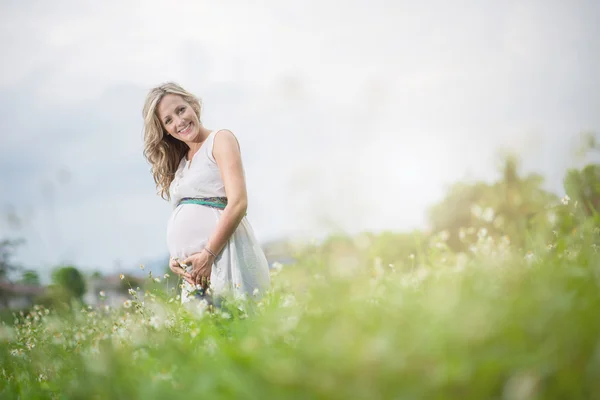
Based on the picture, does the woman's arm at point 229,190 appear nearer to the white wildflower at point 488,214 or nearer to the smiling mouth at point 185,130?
the smiling mouth at point 185,130

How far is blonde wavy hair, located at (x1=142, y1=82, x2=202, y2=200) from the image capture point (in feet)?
14.4

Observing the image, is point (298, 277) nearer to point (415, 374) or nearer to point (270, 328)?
point (270, 328)

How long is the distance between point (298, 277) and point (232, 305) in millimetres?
1242

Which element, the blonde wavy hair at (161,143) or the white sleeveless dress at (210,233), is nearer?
the white sleeveless dress at (210,233)

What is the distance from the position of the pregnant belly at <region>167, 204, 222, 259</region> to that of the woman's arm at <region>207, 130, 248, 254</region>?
199 millimetres

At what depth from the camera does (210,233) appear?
163 inches

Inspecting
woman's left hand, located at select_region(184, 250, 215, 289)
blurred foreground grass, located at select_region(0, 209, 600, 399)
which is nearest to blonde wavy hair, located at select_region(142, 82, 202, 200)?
woman's left hand, located at select_region(184, 250, 215, 289)

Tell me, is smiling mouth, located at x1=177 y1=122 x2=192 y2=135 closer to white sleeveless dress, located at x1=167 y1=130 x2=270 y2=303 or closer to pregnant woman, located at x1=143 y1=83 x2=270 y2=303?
pregnant woman, located at x1=143 y1=83 x2=270 y2=303

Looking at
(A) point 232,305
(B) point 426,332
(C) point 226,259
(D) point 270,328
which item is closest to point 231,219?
(C) point 226,259

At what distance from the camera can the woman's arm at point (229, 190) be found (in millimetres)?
3875

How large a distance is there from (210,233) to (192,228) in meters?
0.15

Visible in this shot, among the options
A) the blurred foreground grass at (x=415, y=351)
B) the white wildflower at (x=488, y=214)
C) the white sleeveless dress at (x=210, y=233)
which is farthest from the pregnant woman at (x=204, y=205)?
the blurred foreground grass at (x=415, y=351)

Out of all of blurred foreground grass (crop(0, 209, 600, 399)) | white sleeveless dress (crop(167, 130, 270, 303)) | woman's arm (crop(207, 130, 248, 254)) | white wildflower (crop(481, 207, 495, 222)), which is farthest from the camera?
white sleeveless dress (crop(167, 130, 270, 303))

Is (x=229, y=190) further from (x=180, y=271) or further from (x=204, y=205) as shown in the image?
(x=180, y=271)
